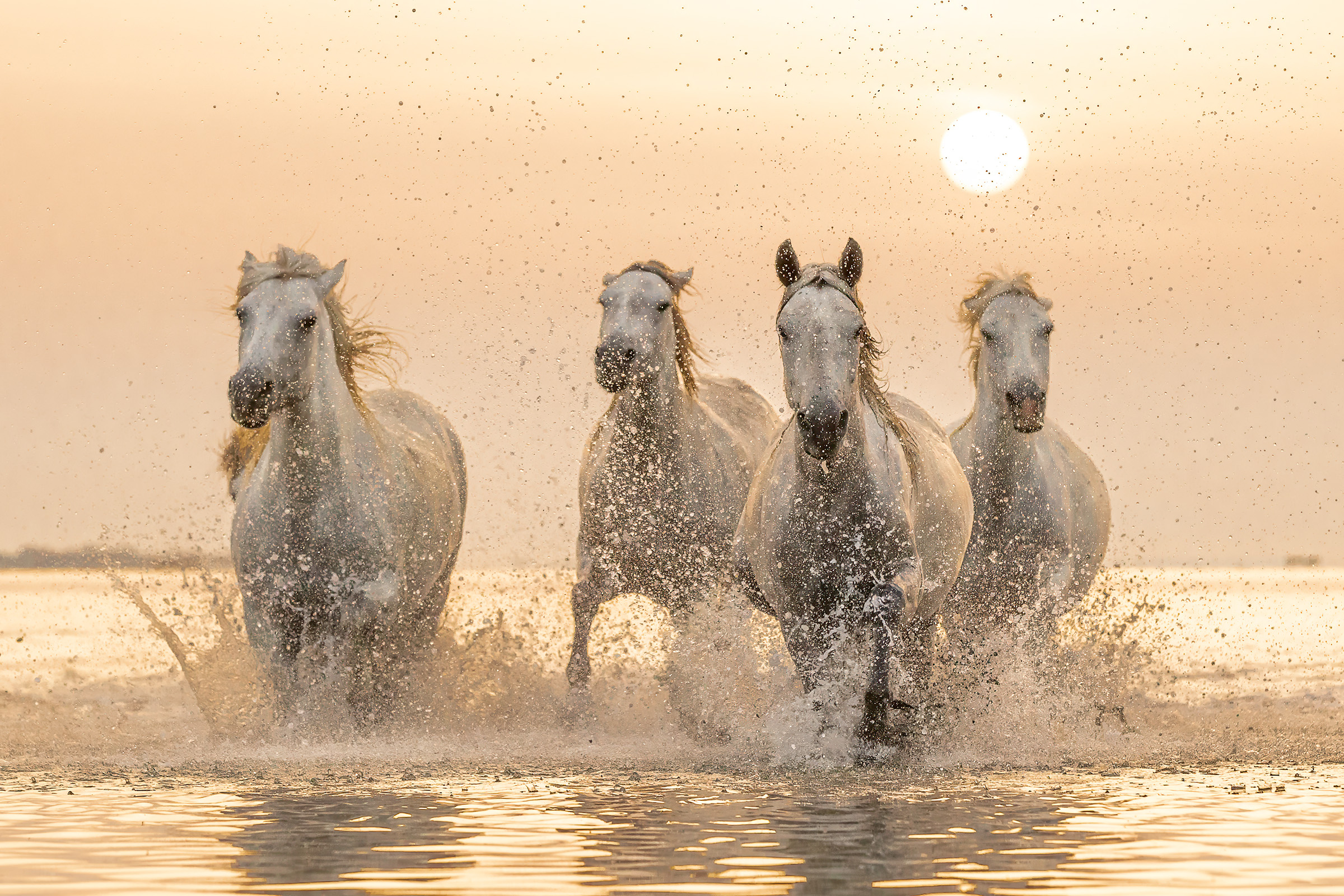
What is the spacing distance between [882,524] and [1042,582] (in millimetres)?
2372

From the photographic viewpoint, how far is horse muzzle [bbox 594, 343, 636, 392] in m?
8.90

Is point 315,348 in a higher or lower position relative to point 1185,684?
higher

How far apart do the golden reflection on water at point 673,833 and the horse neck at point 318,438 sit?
1.53 m

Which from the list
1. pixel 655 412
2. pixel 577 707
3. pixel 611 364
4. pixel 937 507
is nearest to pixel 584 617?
pixel 577 707

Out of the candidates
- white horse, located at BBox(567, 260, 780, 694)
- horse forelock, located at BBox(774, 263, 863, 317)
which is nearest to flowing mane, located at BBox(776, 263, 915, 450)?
horse forelock, located at BBox(774, 263, 863, 317)


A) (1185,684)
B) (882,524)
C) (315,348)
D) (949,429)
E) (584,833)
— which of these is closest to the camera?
(584,833)

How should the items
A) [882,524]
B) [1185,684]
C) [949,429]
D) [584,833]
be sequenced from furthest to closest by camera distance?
[1185,684] → [949,429] → [882,524] → [584,833]

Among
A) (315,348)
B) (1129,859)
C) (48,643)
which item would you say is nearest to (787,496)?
(315,348)

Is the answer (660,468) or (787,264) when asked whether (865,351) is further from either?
(660,468)

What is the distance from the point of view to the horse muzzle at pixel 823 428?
22.7 ft

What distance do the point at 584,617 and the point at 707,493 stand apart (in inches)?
53.9

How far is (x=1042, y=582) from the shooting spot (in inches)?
379

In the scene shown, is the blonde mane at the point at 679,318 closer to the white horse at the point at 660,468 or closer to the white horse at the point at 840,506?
the white horse at the point at 660,468

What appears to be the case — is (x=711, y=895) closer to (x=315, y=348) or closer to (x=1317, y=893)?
(x=1317, y=893)
